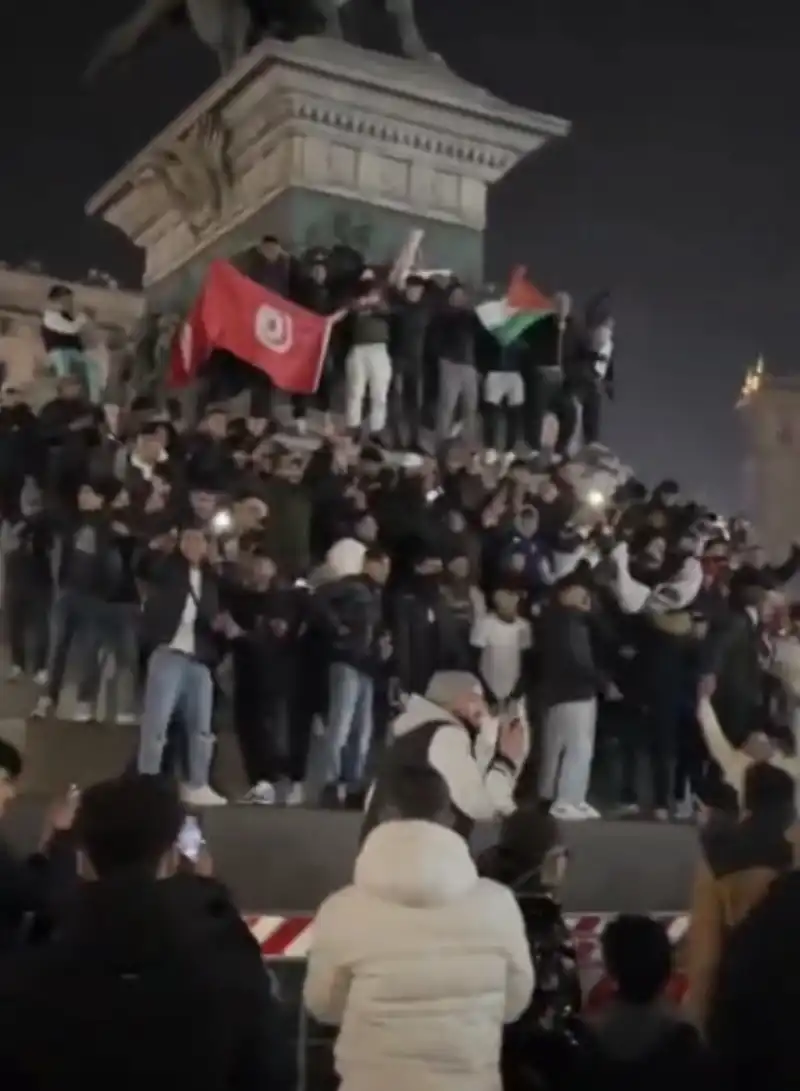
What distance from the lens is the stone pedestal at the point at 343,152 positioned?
52.7 feet

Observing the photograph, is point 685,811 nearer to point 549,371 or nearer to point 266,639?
point 266,639

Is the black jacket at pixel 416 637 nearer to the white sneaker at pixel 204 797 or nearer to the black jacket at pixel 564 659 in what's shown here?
the black jacket at pixel 564 659

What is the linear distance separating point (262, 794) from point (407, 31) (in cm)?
1057

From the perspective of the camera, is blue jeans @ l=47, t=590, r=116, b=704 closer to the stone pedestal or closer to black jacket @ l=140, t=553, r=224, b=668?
black jacket @ l=140, t=553, r=224, b=668

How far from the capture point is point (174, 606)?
9.52 m

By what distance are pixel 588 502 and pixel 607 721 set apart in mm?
3290

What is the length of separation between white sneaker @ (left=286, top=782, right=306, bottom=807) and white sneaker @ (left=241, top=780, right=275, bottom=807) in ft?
0.38

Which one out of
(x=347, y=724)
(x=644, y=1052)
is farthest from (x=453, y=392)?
(x=644, y=1052)

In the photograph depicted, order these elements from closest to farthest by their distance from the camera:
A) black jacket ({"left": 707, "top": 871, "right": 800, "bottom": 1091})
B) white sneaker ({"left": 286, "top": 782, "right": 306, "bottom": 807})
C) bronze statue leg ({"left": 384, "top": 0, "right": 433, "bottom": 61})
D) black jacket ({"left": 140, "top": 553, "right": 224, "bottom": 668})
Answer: black jacket ({"left": 707, "top": 871, "right": 800, "bottom": 1091}) → black jacket ({"left": 140, "top": 553, "right": 224, "bottom": 668}) → white sneaker ({"left": 286, "top": 782, "right": 306, "bottom": 807}) → bronze statue leg ({"left": 384, "top": 0, "right": 433, "bottom": 61})

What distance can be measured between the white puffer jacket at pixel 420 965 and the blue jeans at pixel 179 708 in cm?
524

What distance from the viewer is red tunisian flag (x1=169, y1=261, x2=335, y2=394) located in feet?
47.6

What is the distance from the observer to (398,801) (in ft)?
14.9

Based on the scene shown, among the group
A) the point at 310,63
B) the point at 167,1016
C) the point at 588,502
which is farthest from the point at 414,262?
the point at 167,1016

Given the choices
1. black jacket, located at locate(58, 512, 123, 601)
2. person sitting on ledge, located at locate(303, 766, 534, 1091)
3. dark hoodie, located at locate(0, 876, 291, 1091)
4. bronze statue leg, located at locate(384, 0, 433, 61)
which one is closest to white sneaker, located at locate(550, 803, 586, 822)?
black jacket, located at locate(58, 512, 123, 601)
